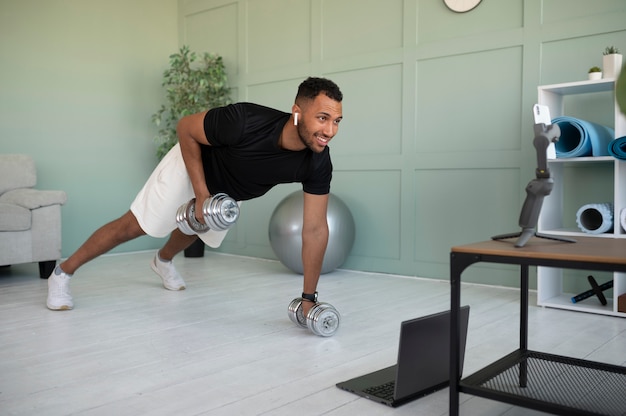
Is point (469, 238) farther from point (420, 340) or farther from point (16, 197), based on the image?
point (16, 197)

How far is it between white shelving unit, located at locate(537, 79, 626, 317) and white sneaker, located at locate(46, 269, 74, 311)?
2621 mm

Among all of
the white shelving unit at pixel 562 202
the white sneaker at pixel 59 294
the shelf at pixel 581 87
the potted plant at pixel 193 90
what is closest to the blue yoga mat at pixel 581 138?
the white shelving unit at pixel 562 202

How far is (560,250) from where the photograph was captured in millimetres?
1384

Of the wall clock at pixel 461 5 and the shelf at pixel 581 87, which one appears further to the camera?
the wall clock at pixel 461 5

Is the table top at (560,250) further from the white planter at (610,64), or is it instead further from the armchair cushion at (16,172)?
the armchair cushion at (16,172)

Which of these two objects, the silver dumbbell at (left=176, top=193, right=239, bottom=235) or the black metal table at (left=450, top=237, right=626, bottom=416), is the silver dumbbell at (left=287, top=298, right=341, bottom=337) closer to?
the silver dumbbell at (left=176, top=193, right=239, bottom=235)

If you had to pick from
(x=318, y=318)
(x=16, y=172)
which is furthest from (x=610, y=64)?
(x=16, y=172)

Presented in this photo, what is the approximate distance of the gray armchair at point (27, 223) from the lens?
3775mm

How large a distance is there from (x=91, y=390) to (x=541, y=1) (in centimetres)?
335

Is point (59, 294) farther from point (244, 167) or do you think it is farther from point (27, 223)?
point (244, 167)

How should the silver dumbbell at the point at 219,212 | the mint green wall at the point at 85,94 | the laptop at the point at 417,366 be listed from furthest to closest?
the mint green wall at the point at 85,94, the silver dumbbell at the point at 219,212, the laptop at the point at 417,366

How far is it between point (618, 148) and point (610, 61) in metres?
0.50

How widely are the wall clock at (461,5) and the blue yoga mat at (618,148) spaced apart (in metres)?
1.42

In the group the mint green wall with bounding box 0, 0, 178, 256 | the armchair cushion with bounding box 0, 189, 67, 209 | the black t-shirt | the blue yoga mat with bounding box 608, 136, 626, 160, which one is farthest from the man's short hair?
the mint green wall with bounding box 0, 0, 178, 256
